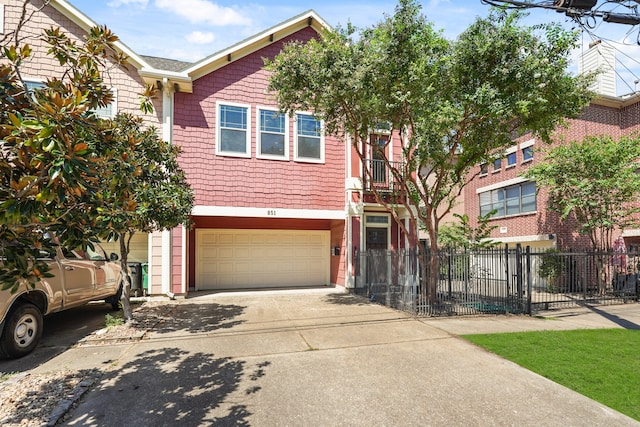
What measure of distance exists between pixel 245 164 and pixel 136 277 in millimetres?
5042

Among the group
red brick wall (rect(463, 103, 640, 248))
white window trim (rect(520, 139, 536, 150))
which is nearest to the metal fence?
red brick wall (rect(463, 103, 640, 248))

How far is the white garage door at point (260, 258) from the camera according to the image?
12.8 m

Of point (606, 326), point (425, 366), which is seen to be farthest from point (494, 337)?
point (606, 326)

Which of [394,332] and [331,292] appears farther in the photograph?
[331,292]

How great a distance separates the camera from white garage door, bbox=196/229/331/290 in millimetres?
12797

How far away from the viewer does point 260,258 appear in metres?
13.3

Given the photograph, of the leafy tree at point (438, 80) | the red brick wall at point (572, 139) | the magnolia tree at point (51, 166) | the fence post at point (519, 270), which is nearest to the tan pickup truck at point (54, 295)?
the magnolia tree at point (51, 166)

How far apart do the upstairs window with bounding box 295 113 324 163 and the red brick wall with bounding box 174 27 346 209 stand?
0.21 m

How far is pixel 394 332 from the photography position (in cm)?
692

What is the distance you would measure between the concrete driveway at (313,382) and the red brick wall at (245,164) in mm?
5249

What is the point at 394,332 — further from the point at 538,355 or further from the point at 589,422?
the point at 589,422

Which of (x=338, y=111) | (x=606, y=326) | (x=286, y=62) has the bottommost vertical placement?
(x=606, y=326)

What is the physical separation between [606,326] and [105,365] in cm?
1030

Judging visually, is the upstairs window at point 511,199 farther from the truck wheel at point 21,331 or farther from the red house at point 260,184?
the truck wheel at point 21,331
